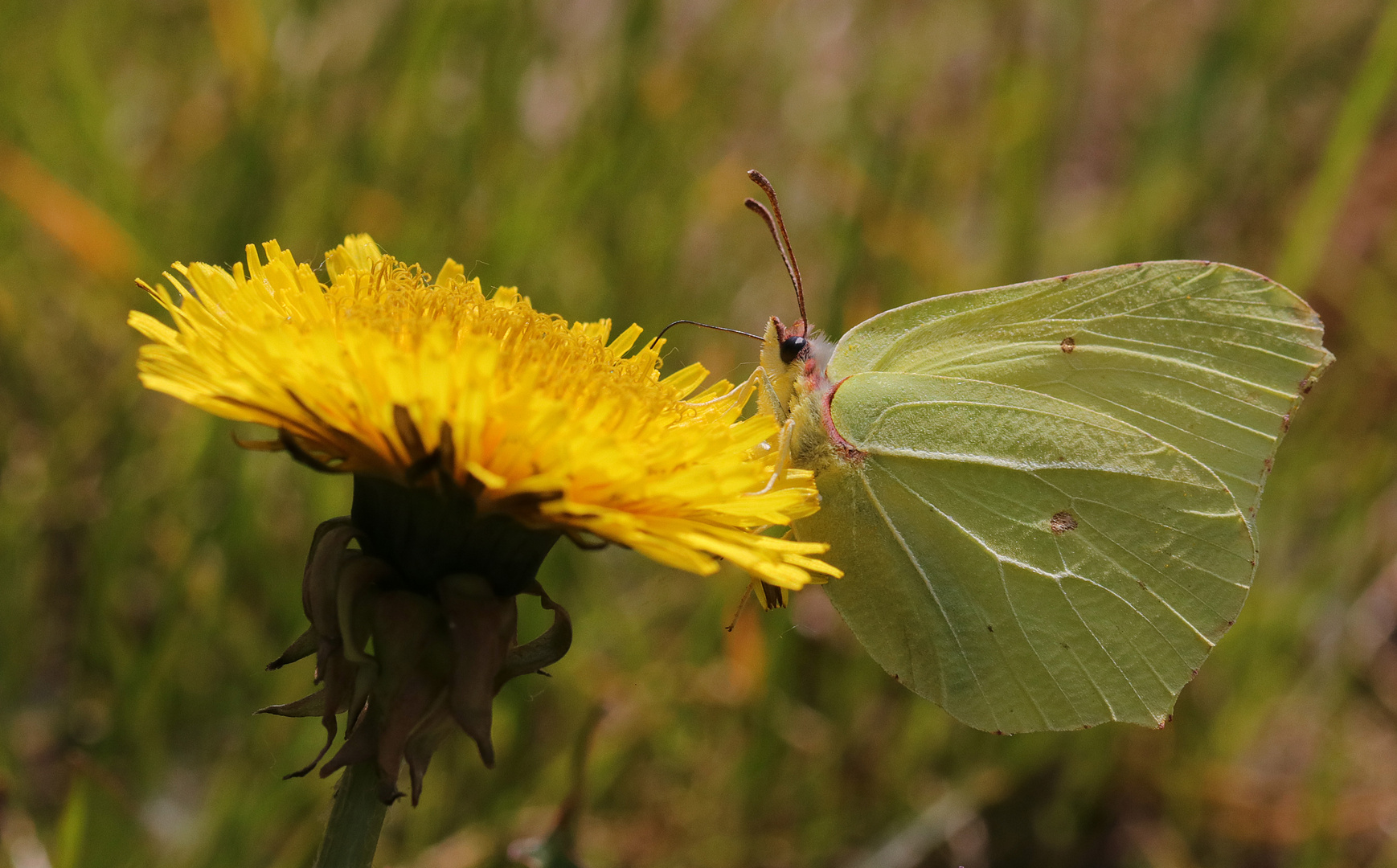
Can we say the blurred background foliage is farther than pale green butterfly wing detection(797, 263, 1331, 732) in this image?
Yes

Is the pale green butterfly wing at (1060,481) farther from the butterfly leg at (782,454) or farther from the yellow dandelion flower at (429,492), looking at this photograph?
the yellow dandelion flower at (429,492)

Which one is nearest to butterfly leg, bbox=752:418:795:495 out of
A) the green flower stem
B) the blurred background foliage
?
the green flower stem

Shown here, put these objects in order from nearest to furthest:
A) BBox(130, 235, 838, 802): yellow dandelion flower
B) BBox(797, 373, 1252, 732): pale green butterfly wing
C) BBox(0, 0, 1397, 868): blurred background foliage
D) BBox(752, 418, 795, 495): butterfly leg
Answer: BBox(130, 235, 838, 802): yellow dandelion flower
BBox(752, 418, 795, 495): butterfly leg
BBox(797, 373, 1252, 732): pale green butterfly wing
BBox(0, 0, 1397, 868): blurred background foliage

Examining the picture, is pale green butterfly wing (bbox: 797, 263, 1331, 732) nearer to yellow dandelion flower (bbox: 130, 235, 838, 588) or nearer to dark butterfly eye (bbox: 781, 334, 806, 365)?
dark butterfly eye (bbox: 781, 334, 806, 365)

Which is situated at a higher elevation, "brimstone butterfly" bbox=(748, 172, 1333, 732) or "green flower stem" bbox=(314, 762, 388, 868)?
"green flower stem" bbox=(314, 762, 388, 868)

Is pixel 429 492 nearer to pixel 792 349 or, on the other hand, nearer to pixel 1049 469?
pixel 792 349

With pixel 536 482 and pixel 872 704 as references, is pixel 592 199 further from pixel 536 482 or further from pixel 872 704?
pixel 536 482

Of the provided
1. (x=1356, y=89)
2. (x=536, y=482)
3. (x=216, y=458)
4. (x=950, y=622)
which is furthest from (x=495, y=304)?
(x=1356, y=89)

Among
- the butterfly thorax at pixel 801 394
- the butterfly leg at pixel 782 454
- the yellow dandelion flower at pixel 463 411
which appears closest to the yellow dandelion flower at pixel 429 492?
the yellow dandelion flower at pixel 463 411

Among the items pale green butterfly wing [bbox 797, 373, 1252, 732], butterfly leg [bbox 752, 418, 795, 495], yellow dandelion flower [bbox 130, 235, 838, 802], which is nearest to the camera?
yellow dandelion flower [bbox 130, 235, 838, 802]
